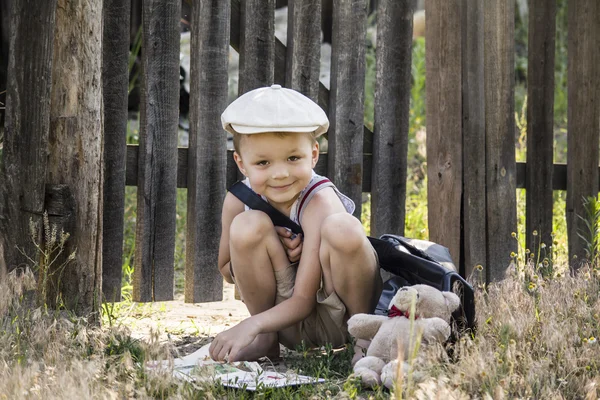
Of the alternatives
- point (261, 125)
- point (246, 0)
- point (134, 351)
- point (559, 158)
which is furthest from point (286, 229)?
point (559, 158)

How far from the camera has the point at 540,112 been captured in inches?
185

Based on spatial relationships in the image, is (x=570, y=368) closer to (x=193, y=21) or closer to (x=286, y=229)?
(x=286, y=229)

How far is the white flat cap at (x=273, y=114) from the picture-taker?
3.15 metres

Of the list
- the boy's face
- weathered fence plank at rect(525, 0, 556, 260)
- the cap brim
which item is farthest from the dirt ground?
weathered fence plank at rect(525, 0, 556, 260)

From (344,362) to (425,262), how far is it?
0.50 meters

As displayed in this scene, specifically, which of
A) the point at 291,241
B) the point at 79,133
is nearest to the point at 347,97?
the point at 291,241

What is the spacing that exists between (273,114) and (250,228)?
1.48 ft

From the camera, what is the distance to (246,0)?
4.15m

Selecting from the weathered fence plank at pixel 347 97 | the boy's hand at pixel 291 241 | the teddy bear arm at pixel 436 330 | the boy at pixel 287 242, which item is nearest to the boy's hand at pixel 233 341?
the boy at pixel 287 242

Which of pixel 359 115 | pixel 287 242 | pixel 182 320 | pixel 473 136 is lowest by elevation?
pixel 182 320

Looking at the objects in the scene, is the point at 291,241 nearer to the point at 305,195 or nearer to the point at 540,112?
the point at 305,195

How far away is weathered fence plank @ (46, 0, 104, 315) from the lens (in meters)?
3.41

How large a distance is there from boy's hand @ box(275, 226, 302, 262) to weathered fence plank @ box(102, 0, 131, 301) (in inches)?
37.4

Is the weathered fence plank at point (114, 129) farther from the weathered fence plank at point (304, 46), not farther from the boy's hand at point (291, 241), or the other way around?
the boy's hand at point (291, 241)
